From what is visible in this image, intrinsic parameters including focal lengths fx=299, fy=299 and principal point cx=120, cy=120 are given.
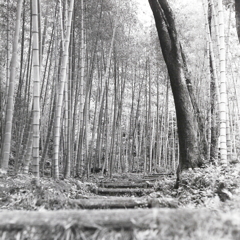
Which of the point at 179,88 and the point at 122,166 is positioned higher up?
the point at 179,88

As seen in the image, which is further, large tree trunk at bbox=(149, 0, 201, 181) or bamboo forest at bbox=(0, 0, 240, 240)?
large tree trunk at bbox=(149, 0, 201, 181)

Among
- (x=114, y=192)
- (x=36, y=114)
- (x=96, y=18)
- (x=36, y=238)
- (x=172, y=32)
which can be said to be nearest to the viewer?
(x=36, y=238)

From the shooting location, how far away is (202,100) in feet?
24.3

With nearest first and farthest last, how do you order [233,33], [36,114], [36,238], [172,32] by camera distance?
[36,238]
[36,114]
[172,32]
[233,33]

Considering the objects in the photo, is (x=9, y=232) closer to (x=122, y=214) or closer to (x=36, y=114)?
(x=122, y=214)

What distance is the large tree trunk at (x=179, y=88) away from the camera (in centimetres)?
407

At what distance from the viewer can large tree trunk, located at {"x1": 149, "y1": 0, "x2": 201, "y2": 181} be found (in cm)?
407

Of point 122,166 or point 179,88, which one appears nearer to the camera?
point 179,88

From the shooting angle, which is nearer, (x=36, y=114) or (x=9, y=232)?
(x=9, y=232)

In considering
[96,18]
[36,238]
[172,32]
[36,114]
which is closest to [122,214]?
[36,238]

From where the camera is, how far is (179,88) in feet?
13.7

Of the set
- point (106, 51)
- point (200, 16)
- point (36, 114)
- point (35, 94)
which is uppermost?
point (200, 16)

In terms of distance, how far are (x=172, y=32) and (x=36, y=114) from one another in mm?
2279

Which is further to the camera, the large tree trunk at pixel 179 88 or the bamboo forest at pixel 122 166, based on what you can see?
the large tree trunk at pixel 179 88
